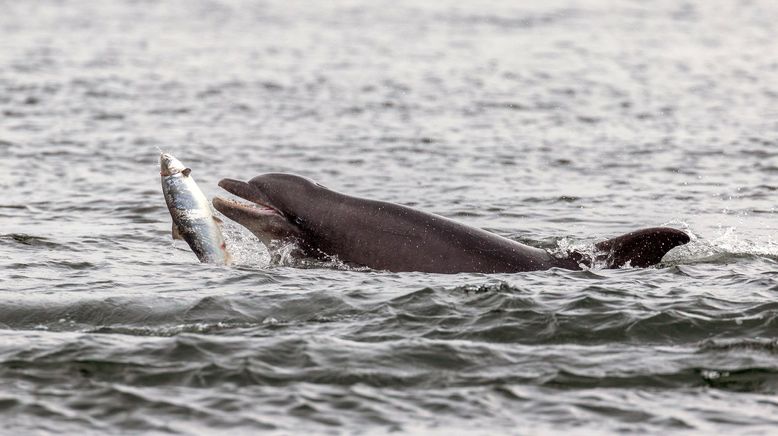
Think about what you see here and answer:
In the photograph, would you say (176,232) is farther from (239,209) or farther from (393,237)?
(393,237)

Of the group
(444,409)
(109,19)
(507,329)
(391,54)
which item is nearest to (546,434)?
(444,409)

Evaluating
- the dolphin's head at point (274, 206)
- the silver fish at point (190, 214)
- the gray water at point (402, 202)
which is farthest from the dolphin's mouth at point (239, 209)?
the gray water at point (402, 202)

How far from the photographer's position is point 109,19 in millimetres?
49938

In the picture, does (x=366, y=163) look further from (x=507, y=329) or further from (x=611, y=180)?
(x=507, y=329)

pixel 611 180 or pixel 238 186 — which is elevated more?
pixel 238 186

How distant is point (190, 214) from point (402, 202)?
20.4 ft

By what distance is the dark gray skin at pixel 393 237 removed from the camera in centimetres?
1314

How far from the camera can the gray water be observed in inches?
389

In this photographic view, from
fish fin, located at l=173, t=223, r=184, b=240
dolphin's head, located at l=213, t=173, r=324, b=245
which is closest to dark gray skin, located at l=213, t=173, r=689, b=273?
dolphin's head, located at l=213, t=173, r=324, b=245

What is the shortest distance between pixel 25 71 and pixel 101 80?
276cm

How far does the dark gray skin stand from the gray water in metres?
0.22

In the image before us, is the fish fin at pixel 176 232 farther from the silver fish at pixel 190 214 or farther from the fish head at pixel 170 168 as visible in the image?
the fish head at pixel 170 168

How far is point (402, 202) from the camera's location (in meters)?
19.5

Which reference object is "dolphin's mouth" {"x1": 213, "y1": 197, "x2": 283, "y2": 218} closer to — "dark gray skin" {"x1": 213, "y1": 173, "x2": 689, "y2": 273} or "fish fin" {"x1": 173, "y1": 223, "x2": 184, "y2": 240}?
"dark gray skin" {"x1": 213, "y1": 173, "x2": 689, "y2": 273}
